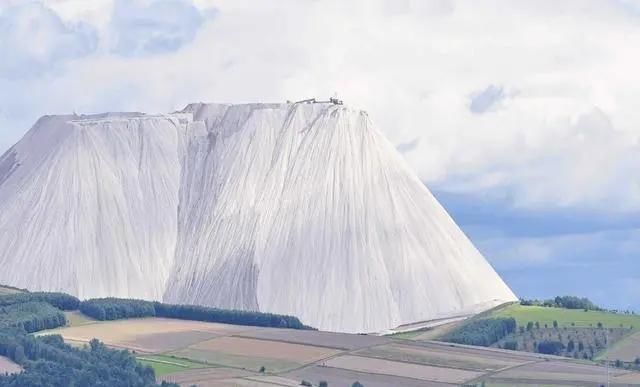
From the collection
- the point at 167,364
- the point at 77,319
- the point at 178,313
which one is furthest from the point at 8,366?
the point at 178,313

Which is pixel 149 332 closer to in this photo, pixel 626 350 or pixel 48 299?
pixel 48 299

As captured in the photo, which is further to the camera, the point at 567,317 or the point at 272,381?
the point at 567,317

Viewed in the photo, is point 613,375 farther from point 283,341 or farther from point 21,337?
point 21,337

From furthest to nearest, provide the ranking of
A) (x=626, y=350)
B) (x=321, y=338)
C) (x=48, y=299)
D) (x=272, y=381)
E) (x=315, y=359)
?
(x=48, y=299)
(x=626, y=350)
(x=321, y=338)
(x=315, y=359)
(x=272, y=381)

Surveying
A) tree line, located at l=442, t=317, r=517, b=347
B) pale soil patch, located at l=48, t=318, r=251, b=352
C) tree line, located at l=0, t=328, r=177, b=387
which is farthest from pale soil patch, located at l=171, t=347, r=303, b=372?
tree line, located at l=442, t=317, r=517, b=347

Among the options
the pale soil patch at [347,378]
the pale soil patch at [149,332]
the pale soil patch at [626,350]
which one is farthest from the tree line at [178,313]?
the pale soil patch at [626,350]

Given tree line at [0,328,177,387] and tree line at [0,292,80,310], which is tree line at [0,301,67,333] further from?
tree line at [0,328,177,387]
